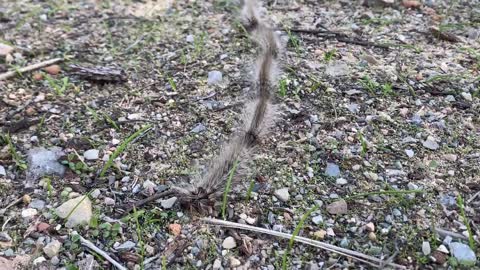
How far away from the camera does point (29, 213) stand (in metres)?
1.89

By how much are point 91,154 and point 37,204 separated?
11.6 inches

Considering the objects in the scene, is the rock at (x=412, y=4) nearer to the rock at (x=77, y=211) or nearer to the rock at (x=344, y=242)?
the rock at (x=344, y=242)

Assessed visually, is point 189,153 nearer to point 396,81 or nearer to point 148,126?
point 148,126

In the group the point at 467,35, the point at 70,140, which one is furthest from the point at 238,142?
the point at 467,35

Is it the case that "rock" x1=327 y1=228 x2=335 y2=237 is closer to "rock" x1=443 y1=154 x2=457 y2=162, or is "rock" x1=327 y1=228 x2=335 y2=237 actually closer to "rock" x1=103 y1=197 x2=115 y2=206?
"rock" x1=443 y1=154 x2=457 y2=162

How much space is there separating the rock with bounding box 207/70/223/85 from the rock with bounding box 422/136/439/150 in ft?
3.17

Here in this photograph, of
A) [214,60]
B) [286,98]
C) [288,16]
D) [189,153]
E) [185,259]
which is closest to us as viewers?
[185,259]

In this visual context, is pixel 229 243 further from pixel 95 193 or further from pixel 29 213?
pixel 29 213

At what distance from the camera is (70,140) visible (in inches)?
86.0

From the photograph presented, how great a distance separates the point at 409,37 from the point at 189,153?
53.3 inches

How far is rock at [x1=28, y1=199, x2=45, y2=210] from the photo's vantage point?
1913 millimetres

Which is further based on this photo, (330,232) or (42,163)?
(42,163)

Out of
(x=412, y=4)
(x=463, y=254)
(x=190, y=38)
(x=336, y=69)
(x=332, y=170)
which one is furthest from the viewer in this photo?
(x=412, y=4)

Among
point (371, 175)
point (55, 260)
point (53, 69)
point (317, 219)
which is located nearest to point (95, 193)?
point (55, 260)
